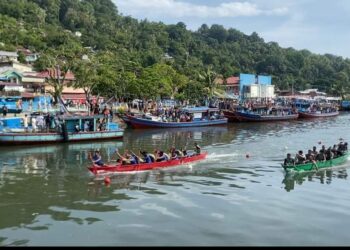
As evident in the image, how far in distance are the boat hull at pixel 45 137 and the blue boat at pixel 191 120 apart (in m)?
12.6

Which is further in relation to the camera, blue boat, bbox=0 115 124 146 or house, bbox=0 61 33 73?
house, bbox=0 61 33 73

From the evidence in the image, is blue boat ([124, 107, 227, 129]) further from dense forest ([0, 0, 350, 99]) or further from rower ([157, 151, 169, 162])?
rower ([157, 151, 169, 162])

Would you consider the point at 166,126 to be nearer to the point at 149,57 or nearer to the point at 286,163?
the point at 286,163

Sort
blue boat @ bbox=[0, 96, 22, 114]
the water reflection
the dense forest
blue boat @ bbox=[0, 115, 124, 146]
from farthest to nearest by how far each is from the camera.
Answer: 1. the dense forest
2. blue boat @ bbox=[0, 96, 22, 114]
3. blue boat @ bbox=[0, 115, 124, 146]
4. the water reflection

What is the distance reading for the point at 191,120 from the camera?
229ft

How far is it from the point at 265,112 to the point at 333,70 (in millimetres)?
115880

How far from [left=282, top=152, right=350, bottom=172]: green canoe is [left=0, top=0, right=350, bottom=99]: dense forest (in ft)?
123

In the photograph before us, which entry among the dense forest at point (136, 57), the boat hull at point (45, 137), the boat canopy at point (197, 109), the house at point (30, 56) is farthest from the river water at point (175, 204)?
the house at point (30, 56)

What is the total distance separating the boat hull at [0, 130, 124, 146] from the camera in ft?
144

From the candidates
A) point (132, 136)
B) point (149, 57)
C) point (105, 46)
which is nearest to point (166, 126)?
point (132, 136)

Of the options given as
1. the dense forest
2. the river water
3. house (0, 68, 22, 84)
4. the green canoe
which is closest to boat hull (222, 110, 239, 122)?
the dense forest

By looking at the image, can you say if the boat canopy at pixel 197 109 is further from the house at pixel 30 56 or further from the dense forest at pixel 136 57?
the house at pixel 30 56

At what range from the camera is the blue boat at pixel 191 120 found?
6331 centimetres

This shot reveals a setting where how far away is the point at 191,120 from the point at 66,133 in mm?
26692
